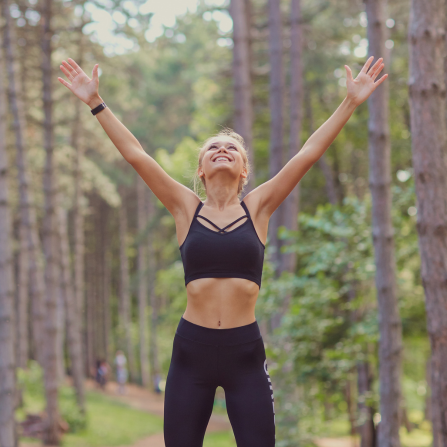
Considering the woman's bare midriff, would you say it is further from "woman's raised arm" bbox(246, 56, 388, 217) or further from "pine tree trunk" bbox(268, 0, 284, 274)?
"pine tree trunk" bbox(268, 0, 284, 274)

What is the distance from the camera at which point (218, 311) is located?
3023 mm

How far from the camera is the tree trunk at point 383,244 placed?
6652 millimetres

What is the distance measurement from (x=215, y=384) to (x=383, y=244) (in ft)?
13.8

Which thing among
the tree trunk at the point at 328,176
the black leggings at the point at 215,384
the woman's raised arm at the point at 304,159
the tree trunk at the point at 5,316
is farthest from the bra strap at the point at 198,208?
the tree trunk at the point at 328,176

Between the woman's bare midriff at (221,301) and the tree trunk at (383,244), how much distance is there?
4.05 metres

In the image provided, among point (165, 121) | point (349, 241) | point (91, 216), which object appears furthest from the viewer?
point (91, 216)

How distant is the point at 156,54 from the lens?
1655 centimetres

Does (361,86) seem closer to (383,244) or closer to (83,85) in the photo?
(83,85)

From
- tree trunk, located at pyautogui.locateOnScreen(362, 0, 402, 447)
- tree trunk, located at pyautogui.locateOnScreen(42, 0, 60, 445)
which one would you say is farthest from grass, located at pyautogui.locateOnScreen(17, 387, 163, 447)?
tree trunk, located at pyautogui.locateOnScreen(362, 0, 402, 447)

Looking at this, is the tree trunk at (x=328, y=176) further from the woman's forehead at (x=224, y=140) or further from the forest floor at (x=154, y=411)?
the woman's forehead at (x=224, y=140)

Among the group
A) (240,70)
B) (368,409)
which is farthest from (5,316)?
(368,409)

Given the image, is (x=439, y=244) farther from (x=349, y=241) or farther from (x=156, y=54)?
(x=156, y=54)

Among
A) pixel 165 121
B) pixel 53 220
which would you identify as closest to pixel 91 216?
pixel 165 121

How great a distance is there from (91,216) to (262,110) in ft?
68.9
